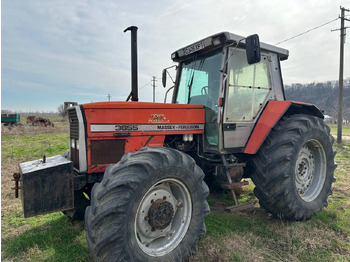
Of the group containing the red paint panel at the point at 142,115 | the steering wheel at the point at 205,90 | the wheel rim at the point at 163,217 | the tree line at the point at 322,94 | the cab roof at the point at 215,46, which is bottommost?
the wheel rim at the point at 163,217

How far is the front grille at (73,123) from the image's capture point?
2912 millimetres

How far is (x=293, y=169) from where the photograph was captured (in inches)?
136

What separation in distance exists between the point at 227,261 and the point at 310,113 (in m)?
2.94

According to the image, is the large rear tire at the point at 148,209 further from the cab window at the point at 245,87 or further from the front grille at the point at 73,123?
the cab window at the point at 245,87

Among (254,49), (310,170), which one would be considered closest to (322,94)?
(310,170)

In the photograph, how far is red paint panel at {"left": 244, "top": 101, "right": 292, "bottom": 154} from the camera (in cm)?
361

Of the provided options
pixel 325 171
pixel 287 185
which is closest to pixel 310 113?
pixel 325 171

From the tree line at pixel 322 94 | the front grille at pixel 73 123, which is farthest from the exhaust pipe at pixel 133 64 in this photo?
the tree line at pixel 322 94

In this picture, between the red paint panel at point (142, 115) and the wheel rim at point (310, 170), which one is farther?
the wheel rim at point (310, 170)

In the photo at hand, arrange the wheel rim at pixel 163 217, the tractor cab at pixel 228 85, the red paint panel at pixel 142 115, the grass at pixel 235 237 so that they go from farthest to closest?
the tractor cab at pixel 228 85, the red paint panel at pixel 142 115, the grass at pixel 235 237, the wheel rim at pixel 163 217

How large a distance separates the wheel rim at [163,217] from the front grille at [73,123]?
3.90 ft

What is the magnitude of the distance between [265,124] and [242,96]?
551 mm

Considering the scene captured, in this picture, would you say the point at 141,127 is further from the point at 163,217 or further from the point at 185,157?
the point at 163,217

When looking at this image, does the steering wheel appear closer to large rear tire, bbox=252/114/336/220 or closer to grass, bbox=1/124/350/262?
large rear tire, bbox=252/114/336/220
